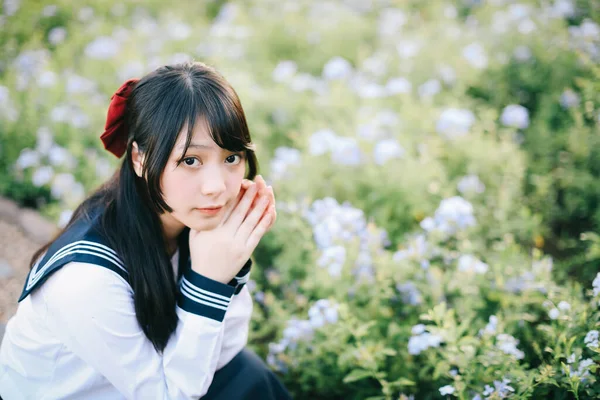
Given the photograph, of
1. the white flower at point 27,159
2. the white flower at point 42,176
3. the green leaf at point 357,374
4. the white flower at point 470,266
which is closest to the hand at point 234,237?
the green leaf at point 357,374

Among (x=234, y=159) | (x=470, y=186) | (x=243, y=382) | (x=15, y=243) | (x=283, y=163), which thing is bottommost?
(x=15, y=243)

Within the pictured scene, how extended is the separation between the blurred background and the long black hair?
70 centimetres

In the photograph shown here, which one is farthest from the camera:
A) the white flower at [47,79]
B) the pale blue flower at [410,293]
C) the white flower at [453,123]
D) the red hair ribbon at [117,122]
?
the white flower at [47,79]

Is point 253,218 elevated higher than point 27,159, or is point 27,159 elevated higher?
point 253,218

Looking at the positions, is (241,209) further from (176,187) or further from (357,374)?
(357,374)

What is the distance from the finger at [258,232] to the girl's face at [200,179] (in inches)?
4.8

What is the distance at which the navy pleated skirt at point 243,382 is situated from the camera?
1650 mm

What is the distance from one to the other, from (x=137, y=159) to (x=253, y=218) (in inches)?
15.3

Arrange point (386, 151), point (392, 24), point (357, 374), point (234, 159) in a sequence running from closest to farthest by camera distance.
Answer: point (234, 159)
point (357, 374)
point (386, 151)
point (392, 24)

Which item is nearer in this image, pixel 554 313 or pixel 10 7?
pixel 554 313

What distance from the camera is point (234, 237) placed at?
1.46 m

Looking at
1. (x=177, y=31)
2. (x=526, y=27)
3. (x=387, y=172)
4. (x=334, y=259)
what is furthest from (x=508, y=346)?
(x=177, y=31)

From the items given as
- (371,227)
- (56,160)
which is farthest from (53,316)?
(56,160)

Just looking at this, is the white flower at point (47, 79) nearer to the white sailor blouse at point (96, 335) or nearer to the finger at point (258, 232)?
the white sailor blouse at point (96, 335)
